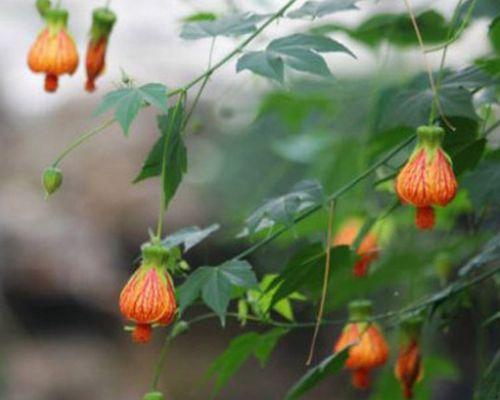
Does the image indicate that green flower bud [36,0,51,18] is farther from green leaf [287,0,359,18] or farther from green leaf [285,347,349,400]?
green leaf [285,347,349,400]

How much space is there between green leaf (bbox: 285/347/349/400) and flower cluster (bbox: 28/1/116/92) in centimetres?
35

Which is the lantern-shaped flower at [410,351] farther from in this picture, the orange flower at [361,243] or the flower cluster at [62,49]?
the flower cluster at [62,49]

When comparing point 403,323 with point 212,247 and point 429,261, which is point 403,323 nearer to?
point 429,261

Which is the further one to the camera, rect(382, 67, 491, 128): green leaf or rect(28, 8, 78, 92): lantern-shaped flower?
rect(28, 8, 78, 92): lantern-shaped flower

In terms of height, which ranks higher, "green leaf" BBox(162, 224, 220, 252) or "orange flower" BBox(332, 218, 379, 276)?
"orange flower" BBox(332, 218, 379, 276)

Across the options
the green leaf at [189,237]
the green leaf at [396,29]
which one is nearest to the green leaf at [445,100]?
the green leaf at [189,237]

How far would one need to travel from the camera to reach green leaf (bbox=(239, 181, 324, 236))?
102 cm

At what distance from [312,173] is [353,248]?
572 mm

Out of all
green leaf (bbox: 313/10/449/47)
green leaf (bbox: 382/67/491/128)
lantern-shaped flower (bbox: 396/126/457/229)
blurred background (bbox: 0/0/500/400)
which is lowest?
lantern-shaped flower (bbox: 396/126/457/229)

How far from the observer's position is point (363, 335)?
1229mm

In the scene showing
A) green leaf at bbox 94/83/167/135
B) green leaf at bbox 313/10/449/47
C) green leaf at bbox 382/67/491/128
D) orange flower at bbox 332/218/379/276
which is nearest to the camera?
green leaf at bbox 94/83/167/135

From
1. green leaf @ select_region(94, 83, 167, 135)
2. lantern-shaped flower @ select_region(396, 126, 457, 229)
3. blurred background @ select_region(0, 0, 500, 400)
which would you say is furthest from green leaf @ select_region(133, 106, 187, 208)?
blurred background @ select_region(0, 0, 500, 400)

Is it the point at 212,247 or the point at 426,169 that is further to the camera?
the point at 212,247

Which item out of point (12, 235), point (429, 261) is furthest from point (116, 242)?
point (429, 261)
